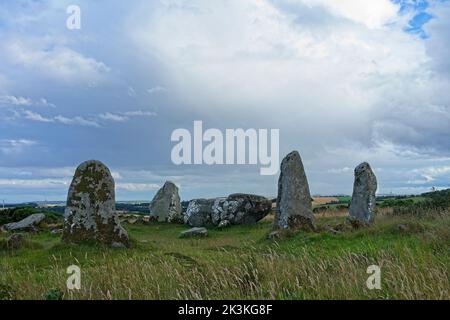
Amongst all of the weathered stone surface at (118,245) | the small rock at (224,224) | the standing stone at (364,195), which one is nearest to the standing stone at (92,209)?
the weathered stone surface at (118,245)

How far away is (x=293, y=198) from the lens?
23078mm

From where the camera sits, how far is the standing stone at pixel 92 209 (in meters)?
18.7

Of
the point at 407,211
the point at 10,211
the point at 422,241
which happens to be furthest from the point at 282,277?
the point at 10,211

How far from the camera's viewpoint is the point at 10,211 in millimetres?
40500

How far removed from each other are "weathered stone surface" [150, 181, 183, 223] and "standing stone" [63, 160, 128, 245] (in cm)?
1629

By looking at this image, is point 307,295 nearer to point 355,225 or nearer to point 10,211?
point 355,225

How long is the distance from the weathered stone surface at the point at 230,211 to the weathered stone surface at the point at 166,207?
298 cm

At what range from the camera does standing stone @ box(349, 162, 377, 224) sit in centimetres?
2409

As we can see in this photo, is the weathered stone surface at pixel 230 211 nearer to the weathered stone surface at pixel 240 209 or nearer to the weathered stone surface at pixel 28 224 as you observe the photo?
the weathered stone surface at pixel 240 209
